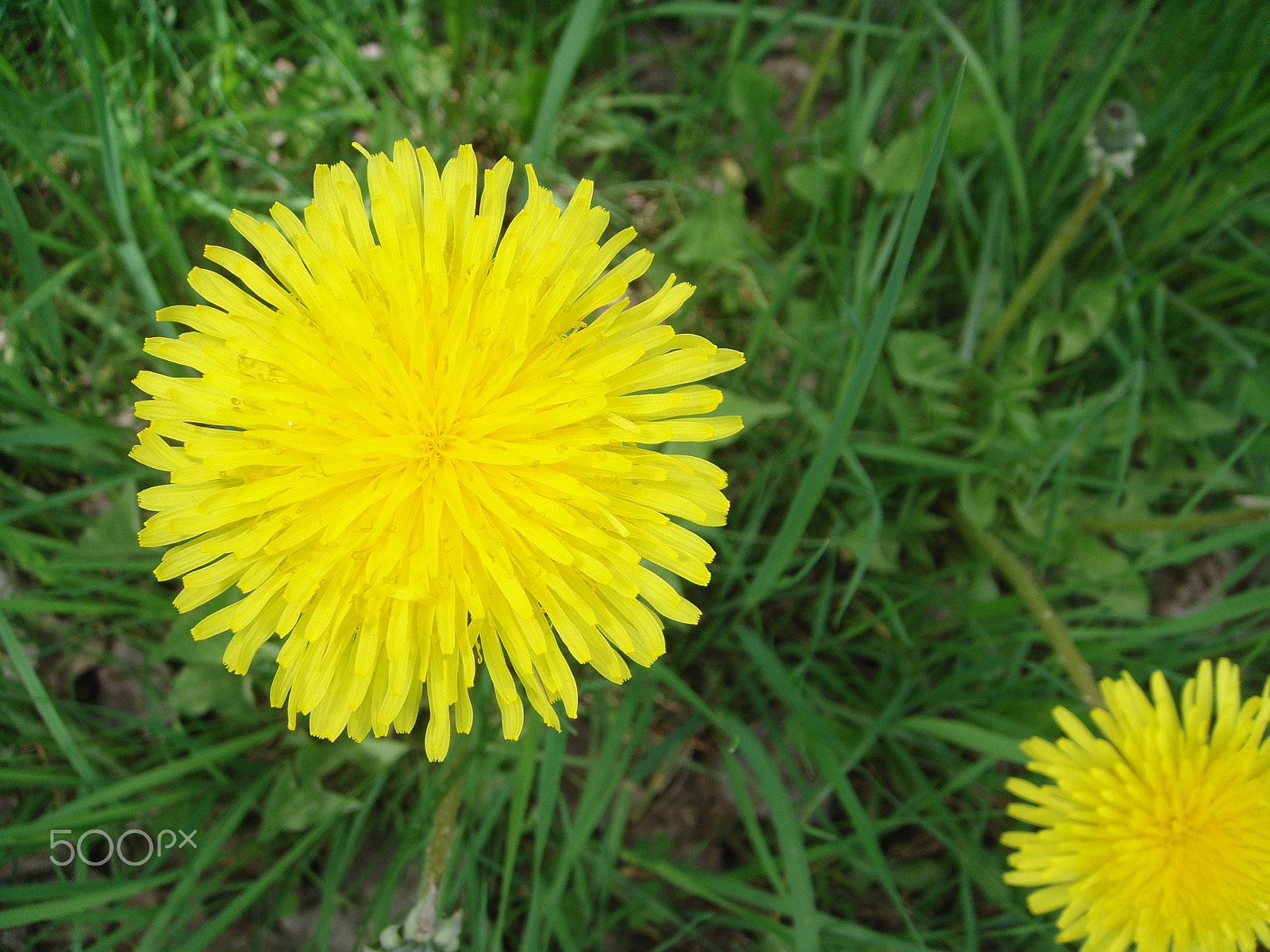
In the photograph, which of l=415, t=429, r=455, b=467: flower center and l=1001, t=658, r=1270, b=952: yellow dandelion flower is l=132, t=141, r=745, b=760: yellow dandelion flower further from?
l=1001, t=658, r=1270, b=952: yellow dandelion flower

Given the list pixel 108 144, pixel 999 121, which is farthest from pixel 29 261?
pixel 999 121

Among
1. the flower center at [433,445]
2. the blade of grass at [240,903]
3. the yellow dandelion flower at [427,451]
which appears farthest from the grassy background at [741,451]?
the flower center at [433,445]

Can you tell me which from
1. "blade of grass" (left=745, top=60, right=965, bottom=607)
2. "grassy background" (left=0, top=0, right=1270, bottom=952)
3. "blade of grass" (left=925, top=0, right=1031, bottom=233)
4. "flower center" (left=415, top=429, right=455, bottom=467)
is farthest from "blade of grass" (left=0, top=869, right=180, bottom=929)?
"blade of grass" (left=925, top=0, right=1031, bottom=233)

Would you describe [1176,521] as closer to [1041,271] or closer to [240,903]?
[1041,271]

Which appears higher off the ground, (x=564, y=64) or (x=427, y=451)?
(x=564, y=64)

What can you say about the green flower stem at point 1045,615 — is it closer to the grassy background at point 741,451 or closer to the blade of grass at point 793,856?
the grassy background at point 741,451

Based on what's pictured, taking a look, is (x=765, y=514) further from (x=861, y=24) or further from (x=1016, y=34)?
(x=1016, y=34)
